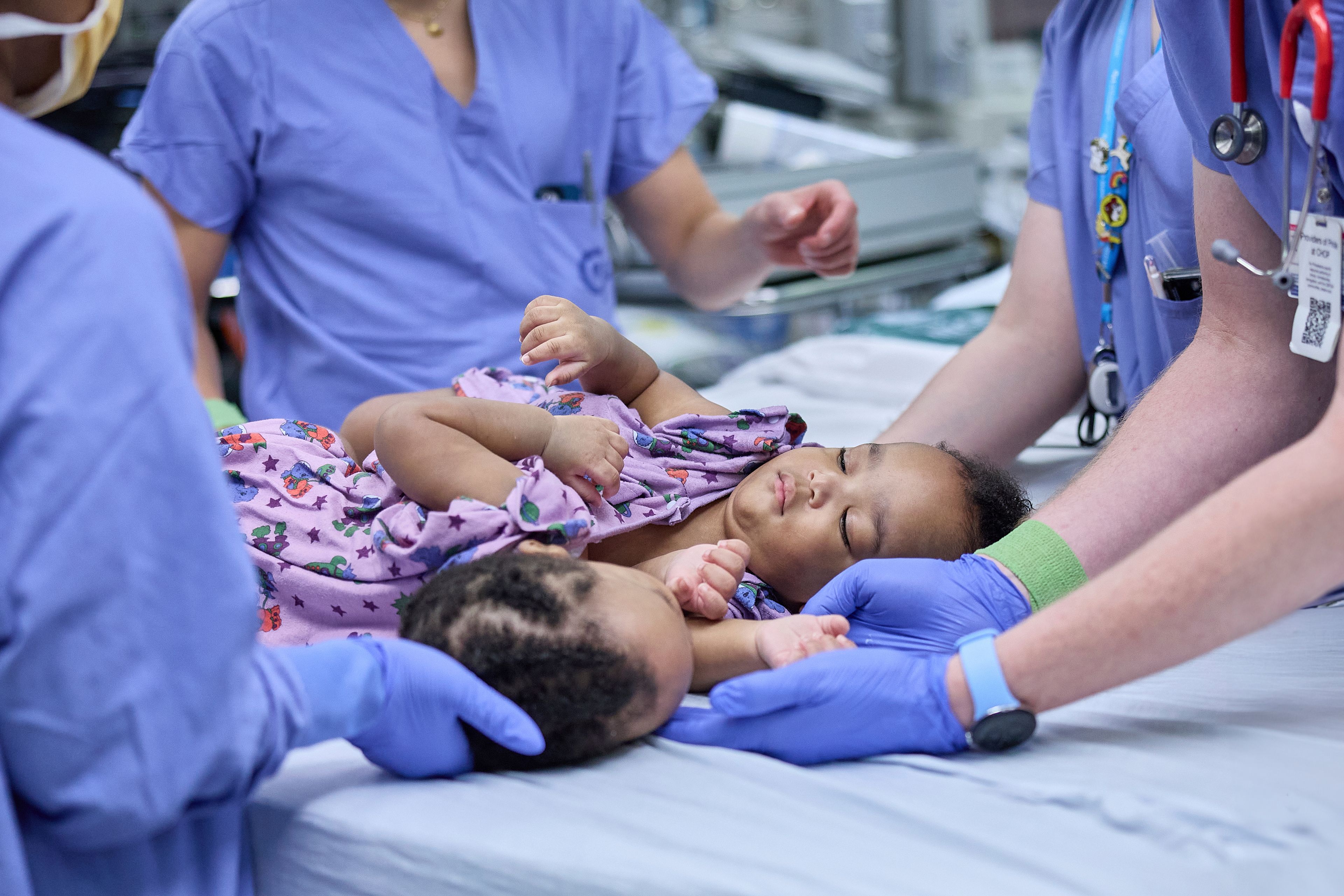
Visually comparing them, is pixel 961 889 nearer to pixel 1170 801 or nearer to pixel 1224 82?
pixel 1170 801

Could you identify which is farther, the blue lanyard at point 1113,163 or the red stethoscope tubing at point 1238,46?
the blue lanyard at point 1113,163

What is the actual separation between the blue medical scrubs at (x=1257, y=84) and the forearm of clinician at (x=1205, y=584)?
260 mm

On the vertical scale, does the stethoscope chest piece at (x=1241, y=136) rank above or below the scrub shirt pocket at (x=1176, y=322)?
above

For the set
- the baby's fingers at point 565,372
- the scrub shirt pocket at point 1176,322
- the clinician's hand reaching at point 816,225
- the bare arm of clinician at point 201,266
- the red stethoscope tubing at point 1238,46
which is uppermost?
the red stethoscope tubing at point 1238,46

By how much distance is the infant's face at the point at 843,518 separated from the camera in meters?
1.25

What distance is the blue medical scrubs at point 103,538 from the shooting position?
681 millimetres

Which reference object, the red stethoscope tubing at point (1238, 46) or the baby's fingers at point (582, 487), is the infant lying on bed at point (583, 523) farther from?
the red stethoscope tubing at point (1238, 46)

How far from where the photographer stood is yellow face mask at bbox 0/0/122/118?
2.96 ft

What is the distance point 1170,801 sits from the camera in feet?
2.61

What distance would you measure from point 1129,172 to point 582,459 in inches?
33.8

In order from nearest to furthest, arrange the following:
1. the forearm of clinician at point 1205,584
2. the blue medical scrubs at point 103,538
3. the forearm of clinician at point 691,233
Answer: the blue medical scrubs at point 103,538, the forearm of clinician at point 1205,584, the forearm of clinician at point 691,233

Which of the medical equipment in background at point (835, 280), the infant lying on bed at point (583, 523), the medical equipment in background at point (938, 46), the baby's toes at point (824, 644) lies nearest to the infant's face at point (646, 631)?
the infant lying on bed at point (583, 523)

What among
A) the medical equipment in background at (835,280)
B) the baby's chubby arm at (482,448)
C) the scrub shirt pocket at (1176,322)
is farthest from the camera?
the medical equipment in background at (835,280)

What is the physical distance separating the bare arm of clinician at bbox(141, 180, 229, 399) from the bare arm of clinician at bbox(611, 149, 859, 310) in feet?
2.29
